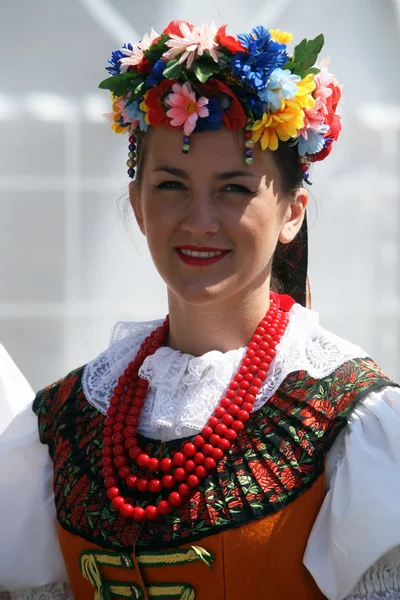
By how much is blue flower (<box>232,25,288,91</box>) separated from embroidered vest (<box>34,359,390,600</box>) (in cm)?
58

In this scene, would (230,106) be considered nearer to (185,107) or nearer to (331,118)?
(185,107)

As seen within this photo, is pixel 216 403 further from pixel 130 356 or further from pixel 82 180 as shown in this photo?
pixel 82 180

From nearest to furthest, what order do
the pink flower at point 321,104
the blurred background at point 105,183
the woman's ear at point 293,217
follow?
the pink flower at point 321,104 → the woman's ear at point 293,217 → the blurred background at point 105,183

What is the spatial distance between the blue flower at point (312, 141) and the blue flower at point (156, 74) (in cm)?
31

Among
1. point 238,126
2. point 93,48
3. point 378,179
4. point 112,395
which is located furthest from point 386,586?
point 93,48

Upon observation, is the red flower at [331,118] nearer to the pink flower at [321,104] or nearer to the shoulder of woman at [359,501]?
the pink flower at [321,104]

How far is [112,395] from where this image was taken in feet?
6.25

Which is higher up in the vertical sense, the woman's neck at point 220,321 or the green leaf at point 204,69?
the green leaf at point 204,69

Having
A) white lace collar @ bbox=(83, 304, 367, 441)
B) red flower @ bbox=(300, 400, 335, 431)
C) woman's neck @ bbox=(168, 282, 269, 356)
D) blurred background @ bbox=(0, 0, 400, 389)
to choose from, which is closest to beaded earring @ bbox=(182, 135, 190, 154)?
woman's neck @ bbox=(168, 282, 269, 356)

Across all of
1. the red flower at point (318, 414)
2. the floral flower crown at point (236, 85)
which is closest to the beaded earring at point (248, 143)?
the floral flower crown at point (236, 85)

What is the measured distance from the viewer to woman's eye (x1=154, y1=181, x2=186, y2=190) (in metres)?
1.75

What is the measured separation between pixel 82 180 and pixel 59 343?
0.59 m

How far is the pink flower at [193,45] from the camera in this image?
1669 millimetres

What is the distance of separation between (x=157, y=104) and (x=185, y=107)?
3.0 inches
